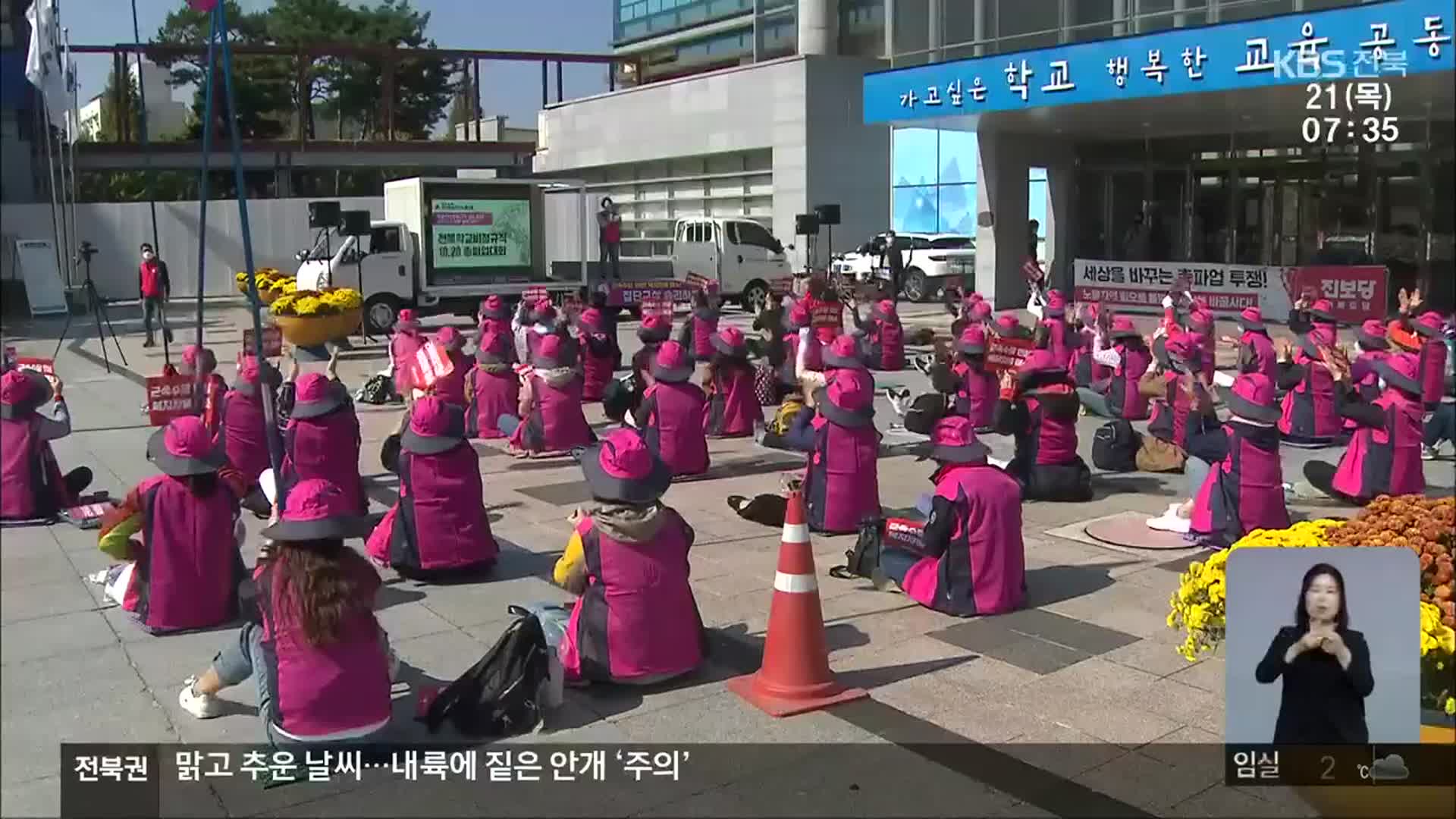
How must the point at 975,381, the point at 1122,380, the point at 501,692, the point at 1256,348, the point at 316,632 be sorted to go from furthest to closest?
the point at 1122,380
the point at 975,381
the point at 1256,348
the point at 501,692
the point at 316,632

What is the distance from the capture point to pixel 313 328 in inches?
518

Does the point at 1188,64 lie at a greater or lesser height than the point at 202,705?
greater

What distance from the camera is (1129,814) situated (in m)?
4.67

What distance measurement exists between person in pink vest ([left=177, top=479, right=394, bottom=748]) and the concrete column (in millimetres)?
32987

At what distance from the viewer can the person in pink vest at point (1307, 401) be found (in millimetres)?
11992

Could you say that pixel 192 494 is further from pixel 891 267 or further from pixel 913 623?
pixel 891 267

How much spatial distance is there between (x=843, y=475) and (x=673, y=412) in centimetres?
221

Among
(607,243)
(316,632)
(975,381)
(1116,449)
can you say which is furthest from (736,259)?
(316,632)

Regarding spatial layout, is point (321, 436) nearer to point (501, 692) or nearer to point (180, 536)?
point (180, 536)

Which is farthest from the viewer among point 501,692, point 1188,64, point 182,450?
point 1188,64

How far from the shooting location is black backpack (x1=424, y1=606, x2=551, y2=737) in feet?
17.4

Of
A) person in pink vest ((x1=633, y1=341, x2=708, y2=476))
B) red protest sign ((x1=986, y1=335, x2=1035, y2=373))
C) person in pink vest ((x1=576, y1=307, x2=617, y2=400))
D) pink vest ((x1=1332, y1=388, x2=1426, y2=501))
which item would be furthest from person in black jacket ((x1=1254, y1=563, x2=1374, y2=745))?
person in pink vest ((x1=576, y1=307, x2=617, y2=400))

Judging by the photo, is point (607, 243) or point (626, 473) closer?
point (626, 473)

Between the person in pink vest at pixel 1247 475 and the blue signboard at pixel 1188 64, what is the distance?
196 cm
